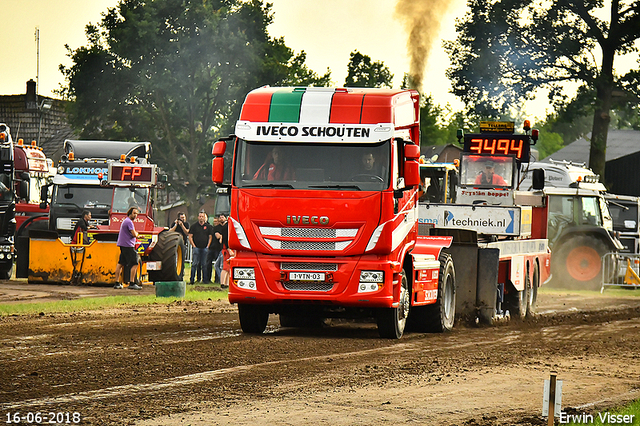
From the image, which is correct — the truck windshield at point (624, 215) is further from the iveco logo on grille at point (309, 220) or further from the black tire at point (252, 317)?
the iveco logo on grille at point (309, 220)

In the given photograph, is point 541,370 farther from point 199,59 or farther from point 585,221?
point 199,59

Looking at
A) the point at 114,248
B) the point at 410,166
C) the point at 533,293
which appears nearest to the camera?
the point at 410,166

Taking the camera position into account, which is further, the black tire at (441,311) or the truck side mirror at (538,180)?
the truck side mirror at (538,180)

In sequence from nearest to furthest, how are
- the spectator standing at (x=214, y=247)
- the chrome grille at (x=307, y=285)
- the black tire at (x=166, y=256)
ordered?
the chrome grille at (x=307, y=285), the black tire at (x=166, y=256), the spectator standing at (x=214, y=247)

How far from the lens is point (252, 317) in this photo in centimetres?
1473

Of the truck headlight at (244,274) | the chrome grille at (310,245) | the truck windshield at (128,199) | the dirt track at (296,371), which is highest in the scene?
the truck windshield at (128,199)

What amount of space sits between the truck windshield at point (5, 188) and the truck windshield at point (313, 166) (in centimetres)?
1499

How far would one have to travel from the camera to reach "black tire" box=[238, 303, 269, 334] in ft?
48.0

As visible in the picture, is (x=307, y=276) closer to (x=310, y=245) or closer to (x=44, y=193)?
(x=310, y=245)

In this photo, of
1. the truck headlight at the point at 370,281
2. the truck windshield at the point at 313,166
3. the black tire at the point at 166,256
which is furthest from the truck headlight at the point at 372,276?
the black tire at the point at 166,256

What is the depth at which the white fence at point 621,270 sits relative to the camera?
30.3m

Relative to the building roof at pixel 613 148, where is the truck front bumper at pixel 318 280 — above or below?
below

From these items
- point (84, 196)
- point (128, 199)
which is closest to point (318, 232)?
point (128, 199)

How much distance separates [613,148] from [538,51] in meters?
35.4
